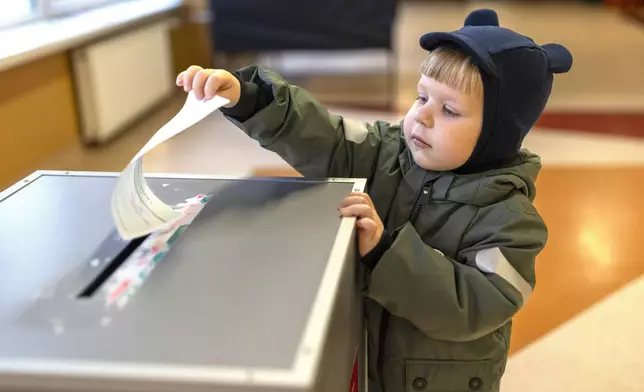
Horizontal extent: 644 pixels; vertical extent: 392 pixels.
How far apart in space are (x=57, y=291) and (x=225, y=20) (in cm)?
286

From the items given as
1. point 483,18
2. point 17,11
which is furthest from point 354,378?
point 17,11

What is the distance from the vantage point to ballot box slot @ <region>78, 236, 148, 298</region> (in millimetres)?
694

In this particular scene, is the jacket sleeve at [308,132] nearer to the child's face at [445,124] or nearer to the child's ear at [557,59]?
the child's face at [445,124]

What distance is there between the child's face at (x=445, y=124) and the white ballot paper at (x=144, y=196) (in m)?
0.26

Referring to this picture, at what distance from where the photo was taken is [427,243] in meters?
0.97

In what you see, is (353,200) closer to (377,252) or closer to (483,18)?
(377,252)

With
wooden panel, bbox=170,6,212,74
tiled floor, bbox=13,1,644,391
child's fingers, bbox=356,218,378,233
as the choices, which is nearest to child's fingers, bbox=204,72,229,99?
child's fingers, bbox=356,218,378,233

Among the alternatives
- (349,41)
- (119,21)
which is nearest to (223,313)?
(119,21)

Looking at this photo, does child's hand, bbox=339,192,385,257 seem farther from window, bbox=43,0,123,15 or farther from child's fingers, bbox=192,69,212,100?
window, bbox=43,0,123,15

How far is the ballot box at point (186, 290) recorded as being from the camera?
0.56 m

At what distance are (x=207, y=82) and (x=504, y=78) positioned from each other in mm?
374

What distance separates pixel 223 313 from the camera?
2.08 feet

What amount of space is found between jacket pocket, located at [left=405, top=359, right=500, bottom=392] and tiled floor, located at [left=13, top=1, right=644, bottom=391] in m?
0.44

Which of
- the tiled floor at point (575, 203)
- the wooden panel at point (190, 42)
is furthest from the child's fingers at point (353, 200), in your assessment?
the wooden panel at point (190, 42)
